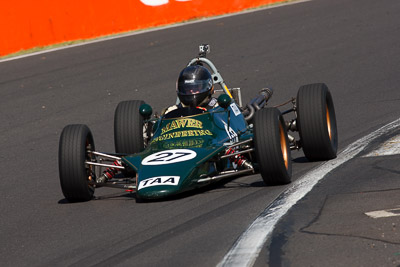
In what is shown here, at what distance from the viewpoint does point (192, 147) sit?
27.3ft

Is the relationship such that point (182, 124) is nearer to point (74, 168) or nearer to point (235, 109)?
point (235, 109)

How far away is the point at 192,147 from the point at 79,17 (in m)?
11.4

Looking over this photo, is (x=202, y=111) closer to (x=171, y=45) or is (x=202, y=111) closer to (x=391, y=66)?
(x=391, y=66)

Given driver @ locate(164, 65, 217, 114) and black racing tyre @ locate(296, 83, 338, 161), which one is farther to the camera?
driver @ locate(164, 65, 217, 114)

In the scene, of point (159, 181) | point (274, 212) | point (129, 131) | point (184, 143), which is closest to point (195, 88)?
point (129, 131)

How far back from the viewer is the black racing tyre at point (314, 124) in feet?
29.9

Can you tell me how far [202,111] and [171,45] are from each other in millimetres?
9738

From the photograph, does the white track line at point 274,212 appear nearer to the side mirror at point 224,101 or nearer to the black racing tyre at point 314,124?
the black racing tyre at point 314,124

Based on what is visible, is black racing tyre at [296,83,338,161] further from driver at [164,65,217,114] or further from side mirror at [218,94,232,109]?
driver at [164,65,217,114]

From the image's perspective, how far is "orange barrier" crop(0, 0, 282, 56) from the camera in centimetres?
1802

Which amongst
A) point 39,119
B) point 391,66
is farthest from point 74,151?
point 391,66

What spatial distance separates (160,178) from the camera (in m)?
7.77

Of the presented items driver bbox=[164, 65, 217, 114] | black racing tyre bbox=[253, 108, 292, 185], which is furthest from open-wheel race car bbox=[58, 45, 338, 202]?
driver bbox=[164, 65, 217, 114]

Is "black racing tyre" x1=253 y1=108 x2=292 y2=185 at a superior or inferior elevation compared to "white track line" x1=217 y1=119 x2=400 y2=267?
superior
